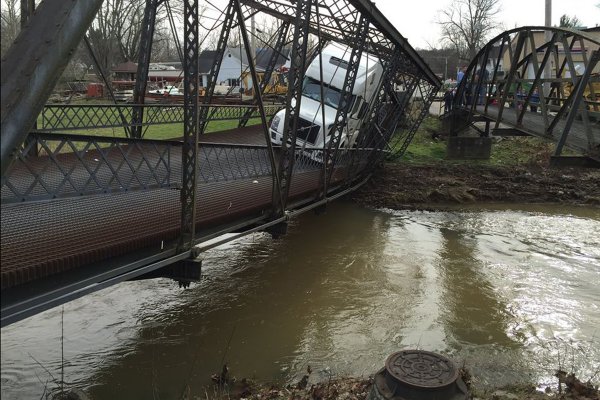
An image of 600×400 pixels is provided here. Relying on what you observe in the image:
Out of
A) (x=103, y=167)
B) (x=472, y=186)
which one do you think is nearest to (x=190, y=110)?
(x=103, y=167)

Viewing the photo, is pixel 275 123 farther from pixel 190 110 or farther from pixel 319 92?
pixel 190 110

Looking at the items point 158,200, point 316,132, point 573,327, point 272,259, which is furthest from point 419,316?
point 316,132

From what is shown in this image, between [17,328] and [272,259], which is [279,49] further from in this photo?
[17,328]

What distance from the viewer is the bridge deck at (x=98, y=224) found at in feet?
12.4

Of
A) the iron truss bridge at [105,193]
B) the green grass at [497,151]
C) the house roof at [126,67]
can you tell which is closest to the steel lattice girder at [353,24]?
the iron truss bridge at [105,193]

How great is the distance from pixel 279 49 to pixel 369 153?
3536mm

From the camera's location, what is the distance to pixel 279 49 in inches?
486

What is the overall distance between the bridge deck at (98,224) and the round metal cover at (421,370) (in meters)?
2.46

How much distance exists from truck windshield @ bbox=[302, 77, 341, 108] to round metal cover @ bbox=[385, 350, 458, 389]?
30.3 feet

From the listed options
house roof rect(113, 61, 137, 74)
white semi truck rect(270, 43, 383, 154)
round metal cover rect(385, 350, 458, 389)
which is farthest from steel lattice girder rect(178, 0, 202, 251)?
house roof rect(113, 61, 137, 74)

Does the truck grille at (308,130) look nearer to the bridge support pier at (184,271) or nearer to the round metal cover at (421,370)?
the bridge support pier at (184,271)

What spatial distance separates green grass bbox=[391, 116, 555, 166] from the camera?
58.9 ft

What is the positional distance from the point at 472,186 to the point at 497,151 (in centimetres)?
517

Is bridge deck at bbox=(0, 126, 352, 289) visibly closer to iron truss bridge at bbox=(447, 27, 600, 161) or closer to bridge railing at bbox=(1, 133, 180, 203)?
bridge railing at bbox=(1, 133, 180, 203)
